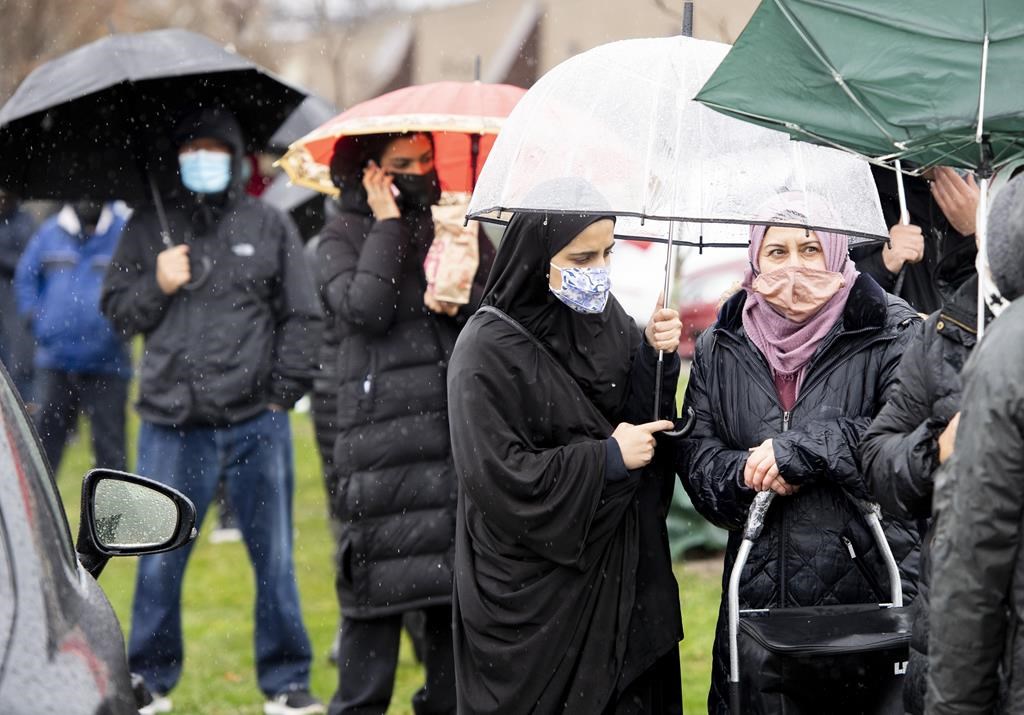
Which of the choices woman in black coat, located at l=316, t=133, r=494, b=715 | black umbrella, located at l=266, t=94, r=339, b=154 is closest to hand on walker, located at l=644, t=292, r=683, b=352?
woman in black coat, located at l=316, t=133, r=494, b=715

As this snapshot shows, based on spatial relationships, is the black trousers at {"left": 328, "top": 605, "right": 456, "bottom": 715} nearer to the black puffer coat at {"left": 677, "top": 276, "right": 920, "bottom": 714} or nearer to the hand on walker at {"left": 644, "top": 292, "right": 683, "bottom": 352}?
the black puffer coat at {"left": 677, "top": 276, "right": 920, "bottom": 714}

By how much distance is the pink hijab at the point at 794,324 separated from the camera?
4.66m

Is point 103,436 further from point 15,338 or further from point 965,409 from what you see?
point 965,409

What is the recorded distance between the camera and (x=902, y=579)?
187 inches

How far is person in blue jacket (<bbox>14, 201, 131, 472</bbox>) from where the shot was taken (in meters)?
10.8

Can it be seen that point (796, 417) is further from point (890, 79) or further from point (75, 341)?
point (75, 341)

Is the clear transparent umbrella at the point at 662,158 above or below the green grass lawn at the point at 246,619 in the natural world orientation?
above

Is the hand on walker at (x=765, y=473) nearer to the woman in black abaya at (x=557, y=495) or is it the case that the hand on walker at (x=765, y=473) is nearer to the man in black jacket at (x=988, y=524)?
the woman in black abaya at (x=557, y=495)

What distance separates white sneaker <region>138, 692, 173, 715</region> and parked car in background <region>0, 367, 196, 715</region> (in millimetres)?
3453

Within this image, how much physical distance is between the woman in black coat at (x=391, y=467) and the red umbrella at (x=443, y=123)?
41cm

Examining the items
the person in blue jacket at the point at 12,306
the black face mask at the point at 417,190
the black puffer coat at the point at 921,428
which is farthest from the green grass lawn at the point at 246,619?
the black puffer coat at the point at 921,428

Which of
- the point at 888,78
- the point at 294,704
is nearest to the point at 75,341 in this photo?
the point at 294,704

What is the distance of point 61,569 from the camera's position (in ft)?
10.5

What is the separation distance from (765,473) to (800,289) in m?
0.59
